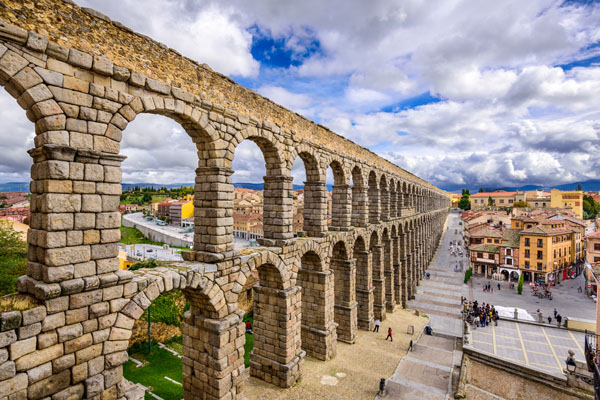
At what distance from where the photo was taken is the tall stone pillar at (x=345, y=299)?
19125 millimetres

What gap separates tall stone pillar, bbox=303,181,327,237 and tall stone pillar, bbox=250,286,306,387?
3.30 meters

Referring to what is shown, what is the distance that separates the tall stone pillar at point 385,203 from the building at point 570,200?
67134 millimetres

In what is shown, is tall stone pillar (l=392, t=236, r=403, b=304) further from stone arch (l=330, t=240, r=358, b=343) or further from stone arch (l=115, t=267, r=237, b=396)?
stone arch (l=115, t=267, r=237, b=396)

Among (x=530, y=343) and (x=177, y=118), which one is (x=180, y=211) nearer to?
(x=530, y=343)

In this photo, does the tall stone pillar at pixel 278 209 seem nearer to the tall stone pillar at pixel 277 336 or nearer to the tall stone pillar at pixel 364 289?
the tall stone pillar at pixel 277 336

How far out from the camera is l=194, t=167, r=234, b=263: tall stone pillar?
10.1 m

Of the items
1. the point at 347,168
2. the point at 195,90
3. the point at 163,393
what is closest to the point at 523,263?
the point at 347,168

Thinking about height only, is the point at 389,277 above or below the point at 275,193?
below

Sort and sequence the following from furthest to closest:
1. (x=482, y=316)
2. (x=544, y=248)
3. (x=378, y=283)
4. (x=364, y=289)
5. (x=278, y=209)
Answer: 1. (x=544, y=248)
2. (x=482, y=316)
3. (x=378, y=283)
4. (x=364, y=289)
5. (x=278, y=209)

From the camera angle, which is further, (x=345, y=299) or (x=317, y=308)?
(x=345, y=299)

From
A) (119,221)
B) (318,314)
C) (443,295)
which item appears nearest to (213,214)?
(119,221)

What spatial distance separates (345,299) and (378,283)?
17.9 feet

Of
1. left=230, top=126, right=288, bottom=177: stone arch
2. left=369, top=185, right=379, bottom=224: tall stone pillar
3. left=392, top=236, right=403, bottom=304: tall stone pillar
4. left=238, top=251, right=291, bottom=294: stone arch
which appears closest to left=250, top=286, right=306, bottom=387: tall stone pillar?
left=238, top=251, right=291, bottom=294: stone arch

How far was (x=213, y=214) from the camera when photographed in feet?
33.2
